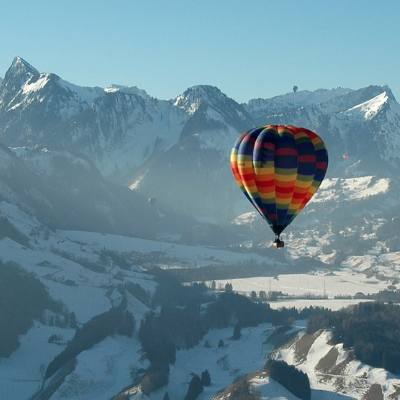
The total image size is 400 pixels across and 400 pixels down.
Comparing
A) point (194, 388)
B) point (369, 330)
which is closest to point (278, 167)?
point (194, 388)

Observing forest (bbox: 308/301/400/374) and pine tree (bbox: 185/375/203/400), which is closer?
pine tree (bbox: 185/375/203/400)

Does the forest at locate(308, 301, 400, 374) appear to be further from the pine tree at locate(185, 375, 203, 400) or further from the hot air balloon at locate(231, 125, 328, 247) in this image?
the hot air balloon at locate(231, 125, 328, 247)

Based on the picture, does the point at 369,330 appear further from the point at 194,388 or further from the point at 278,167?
the point at 278,167

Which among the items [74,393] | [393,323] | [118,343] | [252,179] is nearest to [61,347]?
[118,343]

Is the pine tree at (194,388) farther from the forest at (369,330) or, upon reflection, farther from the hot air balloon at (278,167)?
the hot air balloon at (278,167)

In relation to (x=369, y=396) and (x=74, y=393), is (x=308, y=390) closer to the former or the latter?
(x=369, y=396)

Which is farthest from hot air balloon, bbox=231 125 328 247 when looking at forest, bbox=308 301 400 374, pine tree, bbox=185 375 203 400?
forest, bbox=308 301 400 374

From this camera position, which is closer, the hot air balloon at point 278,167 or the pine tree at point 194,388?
the hot air balloon at point 278,167

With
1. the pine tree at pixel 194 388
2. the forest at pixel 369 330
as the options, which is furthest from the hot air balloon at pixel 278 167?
the forest at pixel 369 330
